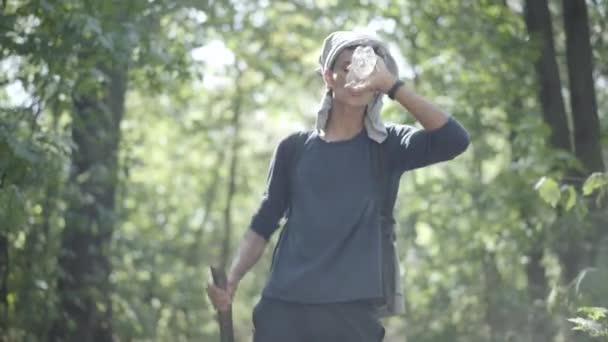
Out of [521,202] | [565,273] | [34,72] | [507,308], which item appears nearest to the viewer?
[34,72]

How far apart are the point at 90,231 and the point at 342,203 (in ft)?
22.1

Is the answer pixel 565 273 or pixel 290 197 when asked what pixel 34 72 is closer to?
pixel 290 197

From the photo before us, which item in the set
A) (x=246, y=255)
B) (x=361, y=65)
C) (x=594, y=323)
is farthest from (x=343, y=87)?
(x=594, y=323)

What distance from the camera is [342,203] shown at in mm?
3969

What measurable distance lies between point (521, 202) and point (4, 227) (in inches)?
173

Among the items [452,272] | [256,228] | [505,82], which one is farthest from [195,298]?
[256,228]

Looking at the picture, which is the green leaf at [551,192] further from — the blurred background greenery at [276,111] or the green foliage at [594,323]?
the green foliage at [594,323]

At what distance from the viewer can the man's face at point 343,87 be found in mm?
4027

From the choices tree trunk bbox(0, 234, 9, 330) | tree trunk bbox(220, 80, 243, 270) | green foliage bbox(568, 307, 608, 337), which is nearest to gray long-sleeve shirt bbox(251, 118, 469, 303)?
green foliage bbox(568, 307, 608, 337)

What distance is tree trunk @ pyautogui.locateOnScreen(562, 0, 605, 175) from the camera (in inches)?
281

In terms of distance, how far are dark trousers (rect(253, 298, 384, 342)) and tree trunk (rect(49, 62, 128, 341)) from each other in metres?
5.79

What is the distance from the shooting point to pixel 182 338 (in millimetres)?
16297

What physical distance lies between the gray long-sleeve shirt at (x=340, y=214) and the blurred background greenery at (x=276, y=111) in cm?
102

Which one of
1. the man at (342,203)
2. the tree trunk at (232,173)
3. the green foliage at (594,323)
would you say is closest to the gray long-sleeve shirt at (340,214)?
the man at (342,203)
